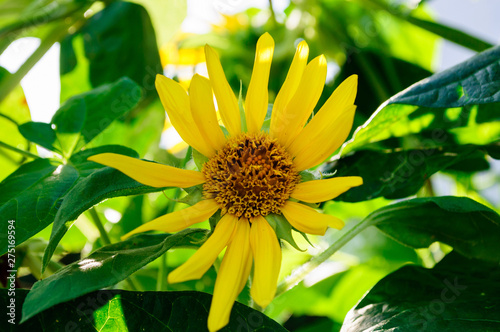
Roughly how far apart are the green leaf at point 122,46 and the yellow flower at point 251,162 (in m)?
0.42

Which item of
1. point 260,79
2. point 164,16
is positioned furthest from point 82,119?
point 164,16

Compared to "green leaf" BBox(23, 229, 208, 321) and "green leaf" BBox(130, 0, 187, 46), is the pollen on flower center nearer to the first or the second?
"green leaf" BBox(23, 229, 208, 321)

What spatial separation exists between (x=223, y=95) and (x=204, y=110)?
3 cm

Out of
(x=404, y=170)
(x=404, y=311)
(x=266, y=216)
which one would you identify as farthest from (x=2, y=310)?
(x=404, y=170)

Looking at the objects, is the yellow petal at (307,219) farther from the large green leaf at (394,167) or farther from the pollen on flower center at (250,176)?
the large green leaf at (394,167)

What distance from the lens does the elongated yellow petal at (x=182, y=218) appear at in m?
0.38

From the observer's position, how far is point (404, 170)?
0.60 m

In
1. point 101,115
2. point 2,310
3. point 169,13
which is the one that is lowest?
point 2,310

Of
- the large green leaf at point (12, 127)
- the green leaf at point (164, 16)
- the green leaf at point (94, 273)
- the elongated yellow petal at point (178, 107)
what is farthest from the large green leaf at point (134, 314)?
the green leaf at point (164, 16)

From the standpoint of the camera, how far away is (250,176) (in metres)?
0.48

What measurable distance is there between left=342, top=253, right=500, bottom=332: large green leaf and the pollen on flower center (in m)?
0.14

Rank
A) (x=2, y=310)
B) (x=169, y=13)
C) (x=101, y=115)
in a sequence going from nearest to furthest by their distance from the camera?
1. (x=2, y=310)
2. (x=101, y=115)
3. (x=169, y=13)

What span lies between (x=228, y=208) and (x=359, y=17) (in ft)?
2.60

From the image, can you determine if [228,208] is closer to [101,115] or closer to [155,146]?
[101,115]
